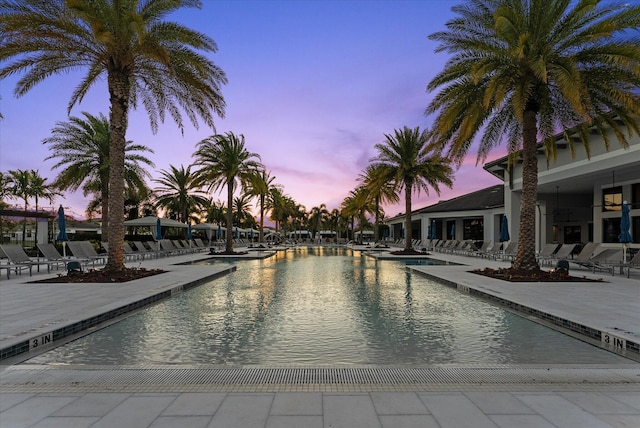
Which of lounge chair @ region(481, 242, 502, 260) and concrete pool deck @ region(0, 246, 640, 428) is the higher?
lounge chair @ region(481, 242, 502, 260)

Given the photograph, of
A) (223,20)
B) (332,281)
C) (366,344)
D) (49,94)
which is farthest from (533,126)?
(49,94)

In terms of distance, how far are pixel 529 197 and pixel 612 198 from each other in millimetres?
13453

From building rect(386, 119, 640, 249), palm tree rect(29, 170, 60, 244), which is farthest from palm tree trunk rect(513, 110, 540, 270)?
palm tree rect(29, 170, 60, 244)

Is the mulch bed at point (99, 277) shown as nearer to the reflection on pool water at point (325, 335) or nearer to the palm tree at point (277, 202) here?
the reflection on pool water at point (325, 335)

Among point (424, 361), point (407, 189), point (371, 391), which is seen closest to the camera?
point (371, 391)

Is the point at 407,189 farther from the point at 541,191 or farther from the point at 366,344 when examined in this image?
the point at 366,344

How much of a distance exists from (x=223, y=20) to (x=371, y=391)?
605 inches

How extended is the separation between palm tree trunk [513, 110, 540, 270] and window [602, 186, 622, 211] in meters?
11.2

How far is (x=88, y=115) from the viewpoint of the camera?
2523cm

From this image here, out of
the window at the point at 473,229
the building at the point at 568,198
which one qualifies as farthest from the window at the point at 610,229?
the window at the point at 473,229

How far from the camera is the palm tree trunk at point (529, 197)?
12812 mm

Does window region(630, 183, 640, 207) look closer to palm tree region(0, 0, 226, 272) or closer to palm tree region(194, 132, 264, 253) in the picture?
palm tree region(0, 0, 226, 272)

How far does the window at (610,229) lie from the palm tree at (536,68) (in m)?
10.7

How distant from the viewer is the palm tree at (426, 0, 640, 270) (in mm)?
10953
